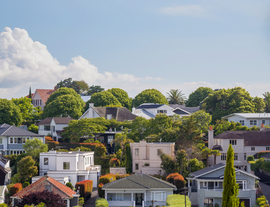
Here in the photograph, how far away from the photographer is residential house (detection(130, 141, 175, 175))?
52.2m

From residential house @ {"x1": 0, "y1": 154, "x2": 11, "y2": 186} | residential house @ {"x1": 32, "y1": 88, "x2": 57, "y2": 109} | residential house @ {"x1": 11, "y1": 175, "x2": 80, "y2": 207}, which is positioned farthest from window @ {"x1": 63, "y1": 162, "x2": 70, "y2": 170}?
residential house @ {"x1": 32, "y1": 88, "x2": 57, "y2": 109}

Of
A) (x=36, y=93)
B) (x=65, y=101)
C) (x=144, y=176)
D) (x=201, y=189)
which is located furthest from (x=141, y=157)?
(x=36, y=93)

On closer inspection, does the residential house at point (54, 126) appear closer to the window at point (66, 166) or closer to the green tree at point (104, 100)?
the window at point (66, 166)

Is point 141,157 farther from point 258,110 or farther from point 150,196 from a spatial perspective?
point 258,110

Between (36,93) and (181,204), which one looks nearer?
(181,204)

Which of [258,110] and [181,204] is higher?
[258,110]

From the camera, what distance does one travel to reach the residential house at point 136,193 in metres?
42.2

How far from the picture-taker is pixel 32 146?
56.1 m

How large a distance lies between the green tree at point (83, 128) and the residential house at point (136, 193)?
74.6 ft

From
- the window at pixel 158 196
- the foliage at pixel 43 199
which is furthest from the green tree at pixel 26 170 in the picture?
the window at pixel 158 196

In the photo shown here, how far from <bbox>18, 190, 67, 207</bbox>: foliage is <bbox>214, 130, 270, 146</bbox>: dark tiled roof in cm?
2779

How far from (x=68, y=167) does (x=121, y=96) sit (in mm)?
56664

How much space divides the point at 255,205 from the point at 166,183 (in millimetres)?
9575

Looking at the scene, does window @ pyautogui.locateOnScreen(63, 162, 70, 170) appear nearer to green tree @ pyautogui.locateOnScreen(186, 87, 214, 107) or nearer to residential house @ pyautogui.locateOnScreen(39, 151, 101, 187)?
residential house @ pyautogui.locateOnScreen(39, 151, 101, 187)
